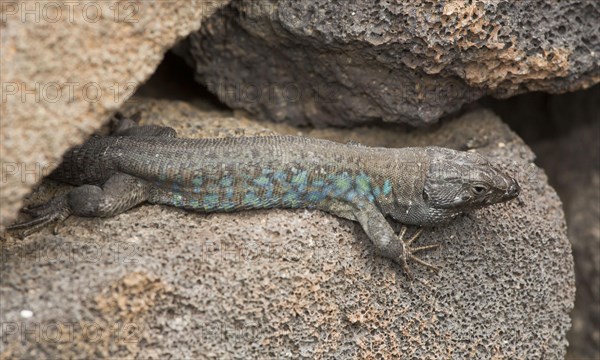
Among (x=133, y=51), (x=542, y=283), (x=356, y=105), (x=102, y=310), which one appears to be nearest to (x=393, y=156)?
(x=356, y=105)

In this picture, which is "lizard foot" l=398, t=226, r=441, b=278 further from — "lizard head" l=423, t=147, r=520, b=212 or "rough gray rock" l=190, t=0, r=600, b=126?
"rough gray rock" l=190, t=0, r=600, b=126

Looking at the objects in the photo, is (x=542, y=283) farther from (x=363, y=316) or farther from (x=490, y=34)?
(x=490, y=34)

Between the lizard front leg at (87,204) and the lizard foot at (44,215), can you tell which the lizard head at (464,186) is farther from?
the lizard foot at (44,215)

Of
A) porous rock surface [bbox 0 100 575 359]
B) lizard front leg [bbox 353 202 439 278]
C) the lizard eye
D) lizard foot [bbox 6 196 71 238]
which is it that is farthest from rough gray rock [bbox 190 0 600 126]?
lizard foot [bbox 6 196 71 238]

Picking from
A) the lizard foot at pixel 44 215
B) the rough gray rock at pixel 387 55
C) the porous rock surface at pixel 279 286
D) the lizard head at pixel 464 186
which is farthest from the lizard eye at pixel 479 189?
the lizard foot at pixel 44 215

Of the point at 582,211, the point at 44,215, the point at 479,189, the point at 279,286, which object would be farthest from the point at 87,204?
the point at 582,211
